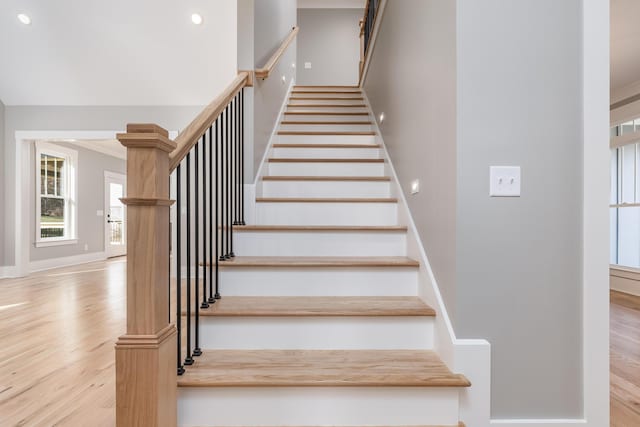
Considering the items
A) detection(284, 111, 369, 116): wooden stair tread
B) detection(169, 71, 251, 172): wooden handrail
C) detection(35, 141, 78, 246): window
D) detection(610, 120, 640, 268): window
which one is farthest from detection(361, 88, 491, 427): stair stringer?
detection(35, 141, 78, 246): window

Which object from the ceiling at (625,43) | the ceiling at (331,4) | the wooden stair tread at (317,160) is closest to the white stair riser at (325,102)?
the wooden stair tread at (317,160)

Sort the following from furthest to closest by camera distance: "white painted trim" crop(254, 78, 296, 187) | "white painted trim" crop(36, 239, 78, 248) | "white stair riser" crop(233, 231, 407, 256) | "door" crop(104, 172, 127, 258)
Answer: "door" crop(104, 172, 127, 258), "white painted trim" crop(36, 239, 78, 248), "white painted trim" crop(254, 78, 296, 187), "white stair riser" crop(233, 231, 407, 256)

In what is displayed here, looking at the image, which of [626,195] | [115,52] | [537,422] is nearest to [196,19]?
[115,52]

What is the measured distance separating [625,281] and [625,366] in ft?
9.78

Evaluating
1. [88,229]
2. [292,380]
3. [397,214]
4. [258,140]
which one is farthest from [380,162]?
[88,229]

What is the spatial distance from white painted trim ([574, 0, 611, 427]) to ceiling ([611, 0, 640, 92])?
91.7 inches

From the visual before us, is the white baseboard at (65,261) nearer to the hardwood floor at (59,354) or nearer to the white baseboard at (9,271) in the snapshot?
the white baseboard at (9,271)

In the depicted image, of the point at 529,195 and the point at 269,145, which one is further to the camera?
the point at 269,145

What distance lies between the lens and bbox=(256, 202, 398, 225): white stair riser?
2.39 meters

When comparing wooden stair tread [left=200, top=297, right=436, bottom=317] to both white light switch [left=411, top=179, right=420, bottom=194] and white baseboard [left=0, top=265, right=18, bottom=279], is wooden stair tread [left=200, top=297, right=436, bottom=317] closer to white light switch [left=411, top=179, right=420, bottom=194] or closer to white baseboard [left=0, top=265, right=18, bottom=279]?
white light switch [left=411, top=179, right=420, bottom=194]

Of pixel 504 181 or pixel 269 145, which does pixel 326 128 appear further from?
pixel 504 181

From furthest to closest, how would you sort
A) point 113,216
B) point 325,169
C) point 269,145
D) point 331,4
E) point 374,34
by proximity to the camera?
1. point 113,216
2. point 331,4
3. point 374,34
4. point 269,145
5. point 325,169

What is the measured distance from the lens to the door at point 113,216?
7695 mm

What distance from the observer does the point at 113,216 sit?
8.12m
